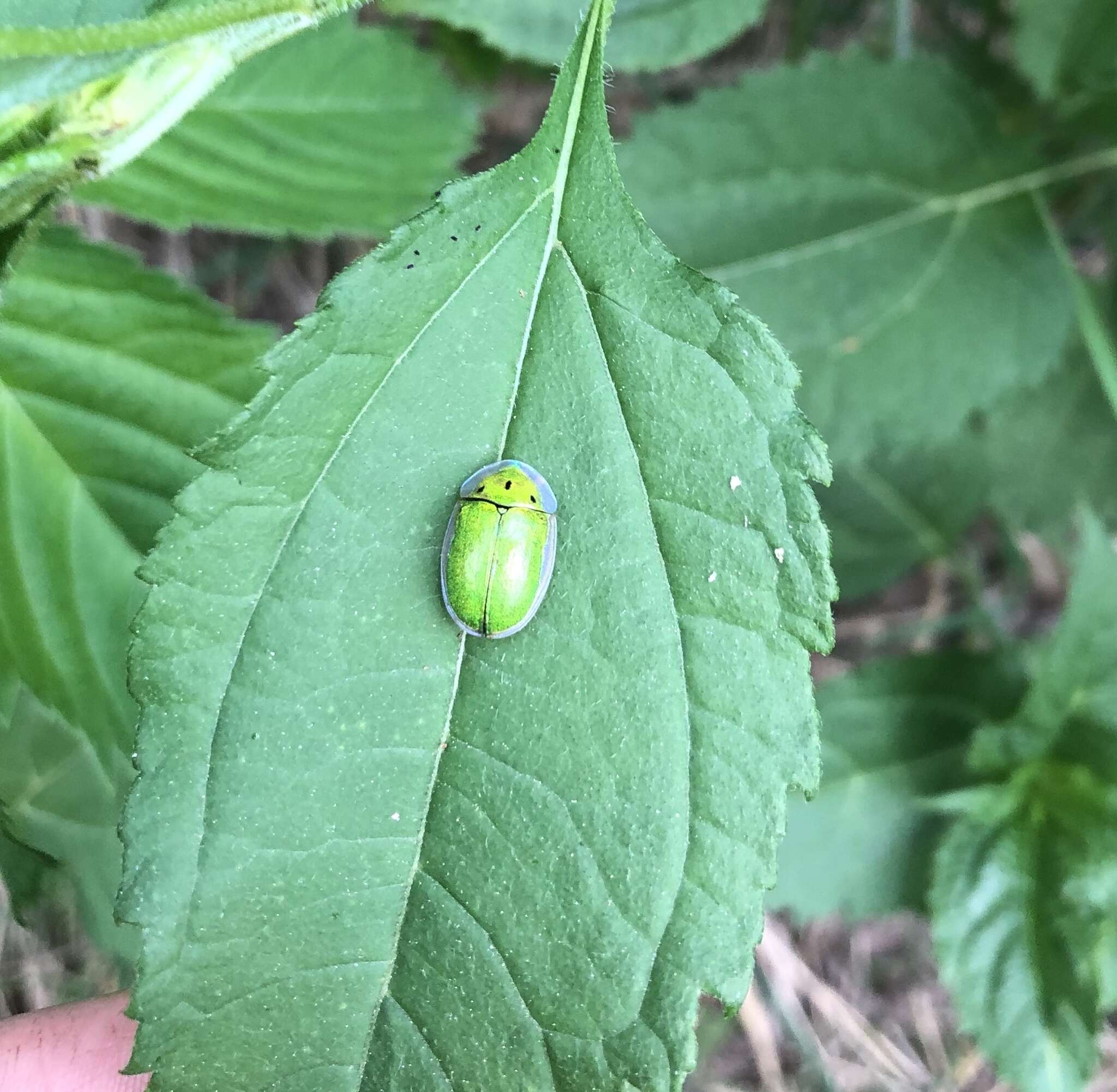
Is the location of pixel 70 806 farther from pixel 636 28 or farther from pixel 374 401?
pixel 636 28

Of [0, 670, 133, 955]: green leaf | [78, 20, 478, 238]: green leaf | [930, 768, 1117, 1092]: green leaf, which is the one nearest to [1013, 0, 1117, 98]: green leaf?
[78, 20, 478, 238]: green leaf

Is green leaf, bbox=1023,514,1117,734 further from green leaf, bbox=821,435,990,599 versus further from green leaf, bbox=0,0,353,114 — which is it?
green leaf, bbox=0,0,353,114

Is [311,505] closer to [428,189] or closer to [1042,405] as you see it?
[428,189]

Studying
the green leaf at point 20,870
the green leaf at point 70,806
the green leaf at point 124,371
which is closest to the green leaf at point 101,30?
the green leaf at point 124,371

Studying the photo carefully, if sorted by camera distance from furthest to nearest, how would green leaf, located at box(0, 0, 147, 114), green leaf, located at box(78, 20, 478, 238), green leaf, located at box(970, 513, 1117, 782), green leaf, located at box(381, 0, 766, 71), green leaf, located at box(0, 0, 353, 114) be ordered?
green leaf, located at box(970, 513, 1117, 782)
green leaf, located at box(381, 0, 766, 71)
green leaf, located at box(78, 20, 478, 238)
green leaf, located at box(0, 0, 147, 114)
green leaf, located at box(0, 0, 353, 114)

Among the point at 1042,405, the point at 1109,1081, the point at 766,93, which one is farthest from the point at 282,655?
the point at 1109,1081

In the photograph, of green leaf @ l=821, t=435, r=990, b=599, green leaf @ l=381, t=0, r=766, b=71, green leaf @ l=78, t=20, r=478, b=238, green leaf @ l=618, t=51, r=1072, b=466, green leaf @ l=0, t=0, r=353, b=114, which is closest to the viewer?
green leaf @ l=0, t=0, r=353, b=114

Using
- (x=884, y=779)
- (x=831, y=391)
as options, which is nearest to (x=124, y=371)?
(x=831, y=391)
